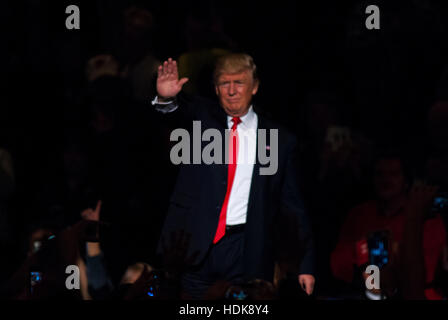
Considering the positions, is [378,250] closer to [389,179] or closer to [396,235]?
[396,235]

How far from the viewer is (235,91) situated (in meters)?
4.21

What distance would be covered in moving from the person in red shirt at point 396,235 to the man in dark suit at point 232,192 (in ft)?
1.68

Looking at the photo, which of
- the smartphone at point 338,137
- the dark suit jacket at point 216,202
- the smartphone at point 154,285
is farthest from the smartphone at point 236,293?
the smartphone at point 338,137

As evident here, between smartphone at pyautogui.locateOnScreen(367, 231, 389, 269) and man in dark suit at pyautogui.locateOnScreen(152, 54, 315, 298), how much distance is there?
0.39m

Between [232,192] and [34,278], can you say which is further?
[232,192]

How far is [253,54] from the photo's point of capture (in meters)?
6.10

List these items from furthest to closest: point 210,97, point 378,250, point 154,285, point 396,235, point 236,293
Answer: point 210,97
point 396,235
point 378,250
point 154,285
point 236,293

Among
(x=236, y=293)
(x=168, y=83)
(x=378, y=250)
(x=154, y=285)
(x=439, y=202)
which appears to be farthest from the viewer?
(x=439, y=202)

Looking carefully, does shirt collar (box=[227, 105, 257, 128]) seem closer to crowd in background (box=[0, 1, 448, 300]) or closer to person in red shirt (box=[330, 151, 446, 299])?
crowd in background (box=[0, 1, 448, 300])

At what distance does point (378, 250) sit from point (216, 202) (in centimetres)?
101

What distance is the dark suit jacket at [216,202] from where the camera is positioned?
4.16 m

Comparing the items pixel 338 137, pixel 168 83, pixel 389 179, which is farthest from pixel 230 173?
pixel 338 137
